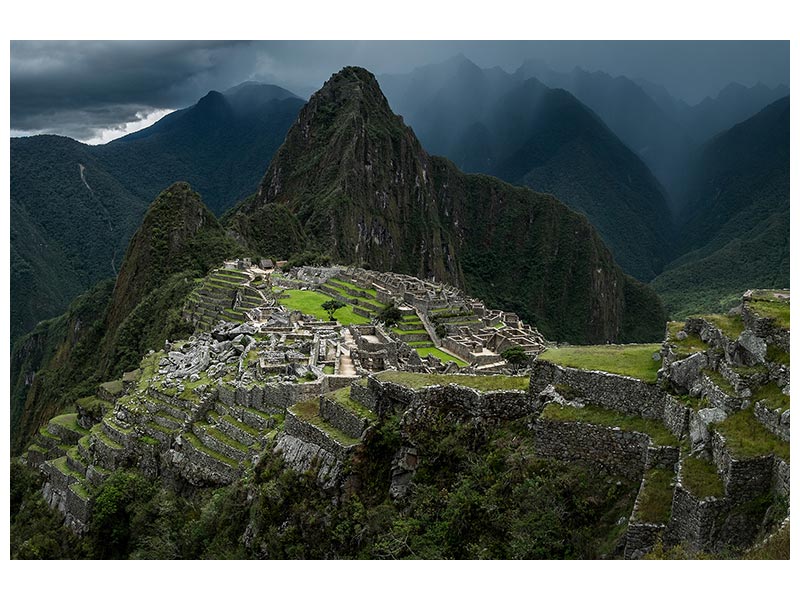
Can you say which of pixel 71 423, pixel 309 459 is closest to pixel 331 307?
pixel 71 423

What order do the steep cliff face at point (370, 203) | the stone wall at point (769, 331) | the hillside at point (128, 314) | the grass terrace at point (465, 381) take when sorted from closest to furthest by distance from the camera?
the stone wall at point (769, 331) < the grass terrace at point (465, 381) < the hillside at point (128, 314) < the steep cliff face at point (370, 203)

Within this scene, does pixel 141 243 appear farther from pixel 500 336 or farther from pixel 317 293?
pixel 500 336

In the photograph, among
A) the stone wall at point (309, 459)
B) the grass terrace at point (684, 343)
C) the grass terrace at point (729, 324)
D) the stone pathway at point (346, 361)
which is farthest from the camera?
the stone pathway at point (346, 361)

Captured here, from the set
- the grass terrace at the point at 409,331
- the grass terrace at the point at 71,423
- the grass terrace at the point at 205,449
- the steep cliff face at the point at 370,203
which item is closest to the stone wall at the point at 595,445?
the grass terrace at the point at 205,449

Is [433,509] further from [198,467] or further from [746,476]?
[198,467]

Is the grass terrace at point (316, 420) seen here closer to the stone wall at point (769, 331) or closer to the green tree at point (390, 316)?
the stone wall at point (769, 331)

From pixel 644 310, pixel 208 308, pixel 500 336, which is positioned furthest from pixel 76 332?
pixel 644 310

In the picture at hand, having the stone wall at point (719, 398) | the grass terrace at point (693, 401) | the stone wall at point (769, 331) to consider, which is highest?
the stone wall at point (769, 331)

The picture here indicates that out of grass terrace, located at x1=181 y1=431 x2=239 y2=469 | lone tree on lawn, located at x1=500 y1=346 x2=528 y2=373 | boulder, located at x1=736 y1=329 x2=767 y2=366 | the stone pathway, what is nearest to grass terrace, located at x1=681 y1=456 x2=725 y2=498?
boulder, located at x1=736 y1=329 x2=767 y2=366

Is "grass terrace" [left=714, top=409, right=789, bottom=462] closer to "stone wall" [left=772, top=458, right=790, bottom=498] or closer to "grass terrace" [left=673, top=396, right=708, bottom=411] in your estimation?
"stone wall" [left=772, top=458, right=790, bottom=498]
